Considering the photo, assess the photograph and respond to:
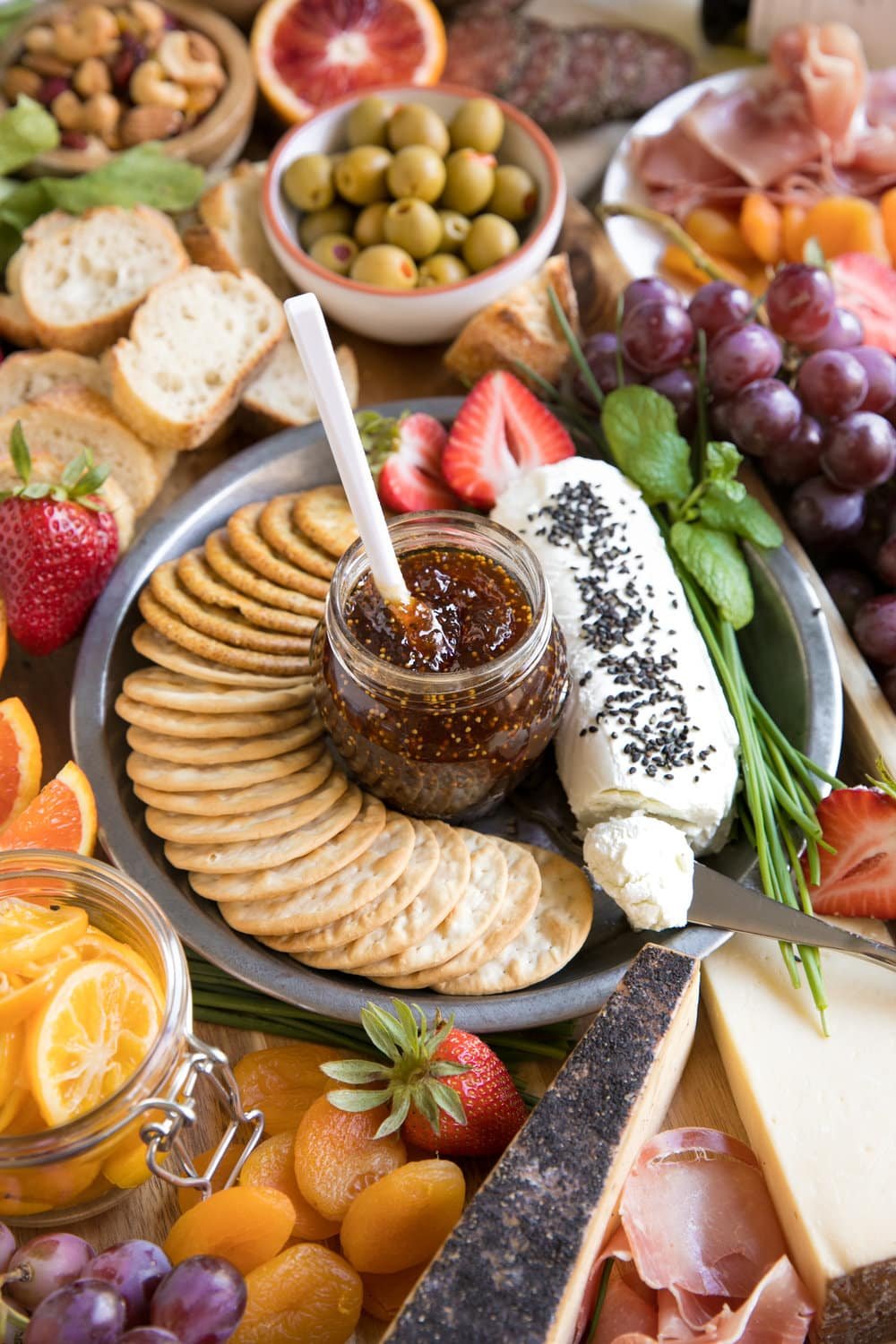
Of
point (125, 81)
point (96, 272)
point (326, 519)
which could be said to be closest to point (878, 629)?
point (326, 519)

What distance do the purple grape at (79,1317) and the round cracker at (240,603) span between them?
112cm

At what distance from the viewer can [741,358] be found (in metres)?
2.42

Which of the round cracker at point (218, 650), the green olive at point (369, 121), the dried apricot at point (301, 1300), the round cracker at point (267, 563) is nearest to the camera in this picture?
the dried apricot at point (301, 1300)

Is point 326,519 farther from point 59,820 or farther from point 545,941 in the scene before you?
point 545,941

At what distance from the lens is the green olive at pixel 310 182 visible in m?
2.82

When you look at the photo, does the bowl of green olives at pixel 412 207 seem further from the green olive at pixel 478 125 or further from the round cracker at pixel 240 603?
the round cracker at pixel 240 603

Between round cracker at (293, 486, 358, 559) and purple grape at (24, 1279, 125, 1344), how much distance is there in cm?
131

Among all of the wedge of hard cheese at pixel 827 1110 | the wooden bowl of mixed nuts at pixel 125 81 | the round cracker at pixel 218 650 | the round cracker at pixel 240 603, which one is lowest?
the wedge of hard cheese at pixel 827 1110

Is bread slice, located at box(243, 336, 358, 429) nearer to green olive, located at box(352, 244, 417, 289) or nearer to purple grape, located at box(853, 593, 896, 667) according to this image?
green olive, located at box(352, 244, 417, 289)

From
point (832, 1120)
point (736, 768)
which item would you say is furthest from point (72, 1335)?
point (736, 768)

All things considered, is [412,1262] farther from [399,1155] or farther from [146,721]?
[146,721]

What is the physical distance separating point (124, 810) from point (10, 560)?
1.76 feet

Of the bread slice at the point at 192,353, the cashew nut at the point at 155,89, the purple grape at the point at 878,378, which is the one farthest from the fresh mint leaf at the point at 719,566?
the cashew nut at the point at 155,89

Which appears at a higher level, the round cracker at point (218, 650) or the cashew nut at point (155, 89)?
the cashew nut at point (155, 89)
